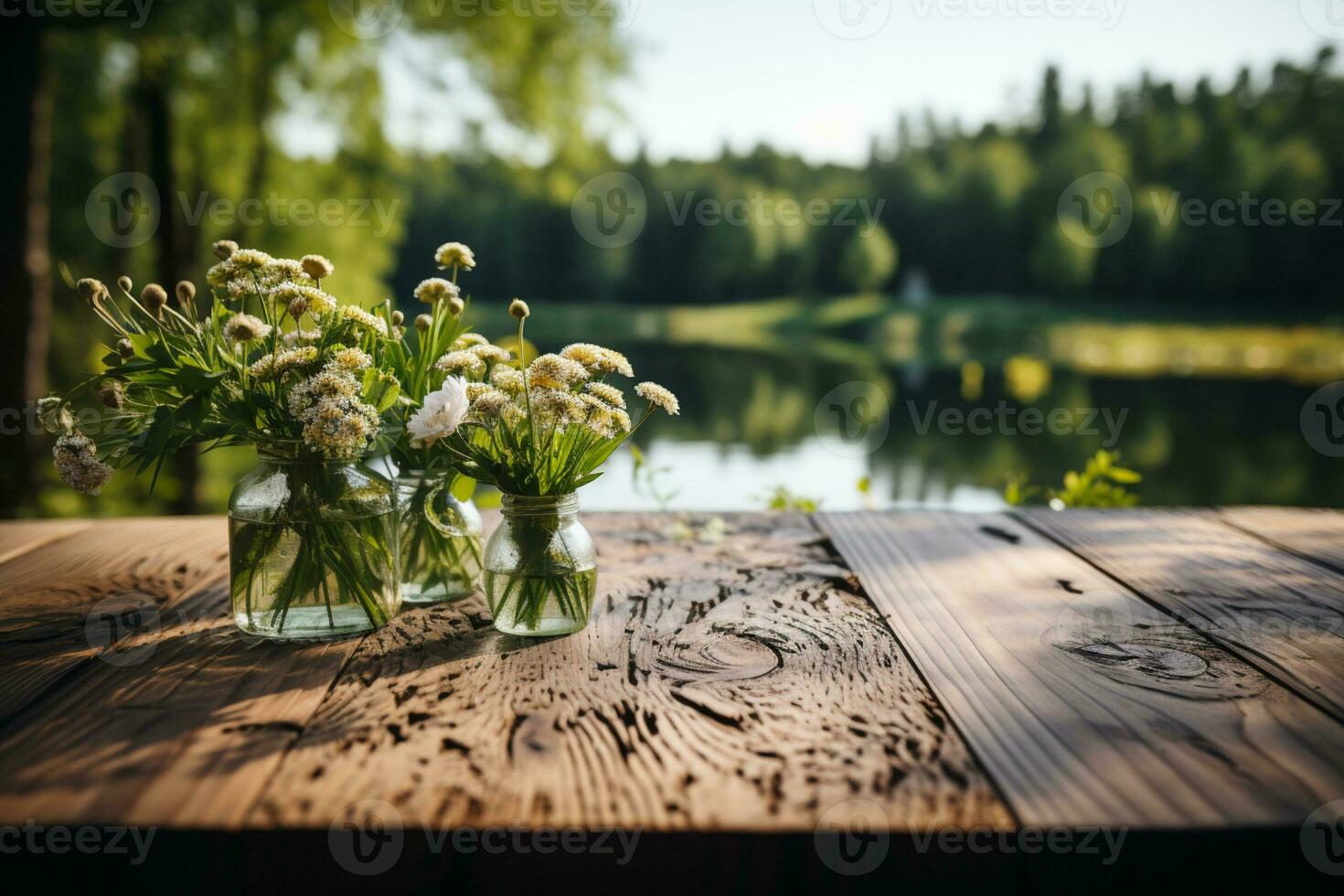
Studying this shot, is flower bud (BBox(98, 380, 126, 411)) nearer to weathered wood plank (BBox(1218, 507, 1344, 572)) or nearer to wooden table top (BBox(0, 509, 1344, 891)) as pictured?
wooden table top (BBox(0, 509, 1344, 891))

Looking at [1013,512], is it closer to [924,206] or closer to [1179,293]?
[1179,293]

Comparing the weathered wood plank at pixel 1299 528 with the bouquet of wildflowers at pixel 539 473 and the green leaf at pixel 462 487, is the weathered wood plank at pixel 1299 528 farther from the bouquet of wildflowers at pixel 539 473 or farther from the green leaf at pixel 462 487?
the green leaf at pixel 462 487

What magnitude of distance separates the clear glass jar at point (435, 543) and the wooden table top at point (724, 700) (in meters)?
0.07

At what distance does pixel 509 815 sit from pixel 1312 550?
5.56 ft

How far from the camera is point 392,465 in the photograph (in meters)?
1.46

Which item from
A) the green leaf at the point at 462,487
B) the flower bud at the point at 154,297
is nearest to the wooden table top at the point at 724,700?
the green leaf at the point at 462,487

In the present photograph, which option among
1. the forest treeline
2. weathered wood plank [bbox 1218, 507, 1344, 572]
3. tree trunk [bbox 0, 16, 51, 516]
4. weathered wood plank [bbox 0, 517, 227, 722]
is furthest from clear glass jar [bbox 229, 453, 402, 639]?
the forest treeline

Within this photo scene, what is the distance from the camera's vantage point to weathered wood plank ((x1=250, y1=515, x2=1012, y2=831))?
86cm

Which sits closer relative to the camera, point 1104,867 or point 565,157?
point 1104,867

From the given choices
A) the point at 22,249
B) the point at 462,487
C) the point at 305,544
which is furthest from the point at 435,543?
the point at 22,249

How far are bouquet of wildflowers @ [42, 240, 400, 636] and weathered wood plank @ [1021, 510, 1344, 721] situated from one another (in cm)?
122

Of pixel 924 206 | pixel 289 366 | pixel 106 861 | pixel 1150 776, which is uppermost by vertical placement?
pixel 924 206

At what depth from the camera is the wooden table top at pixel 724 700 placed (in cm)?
86

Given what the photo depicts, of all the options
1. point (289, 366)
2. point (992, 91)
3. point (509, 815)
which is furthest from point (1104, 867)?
point (992, 91)
